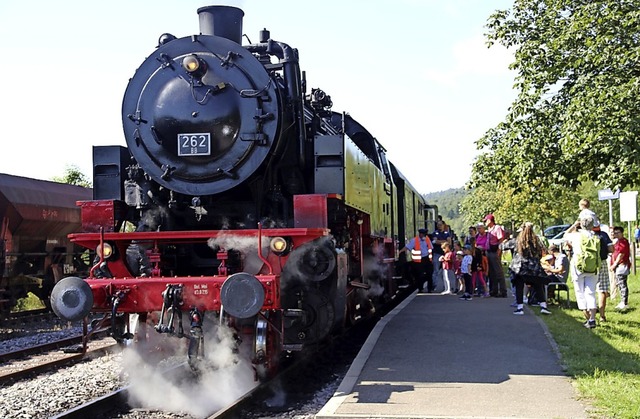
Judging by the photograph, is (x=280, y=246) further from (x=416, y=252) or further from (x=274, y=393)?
(x=416, y=252)

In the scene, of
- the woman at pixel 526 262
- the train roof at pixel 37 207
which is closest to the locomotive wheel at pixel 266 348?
the woman at pixel 526 262

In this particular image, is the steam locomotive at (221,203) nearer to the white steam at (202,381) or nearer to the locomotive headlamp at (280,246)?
the locomotive headlamp at (280,246)

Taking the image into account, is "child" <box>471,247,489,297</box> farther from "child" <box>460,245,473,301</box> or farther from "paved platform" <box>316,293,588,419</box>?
"paved platform" <box>316,293,588,419</box>

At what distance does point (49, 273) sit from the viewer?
15.3 meters

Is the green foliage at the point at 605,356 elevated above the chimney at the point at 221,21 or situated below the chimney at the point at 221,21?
below

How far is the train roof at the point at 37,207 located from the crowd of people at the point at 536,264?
7.37 m

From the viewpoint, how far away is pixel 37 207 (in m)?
14.6

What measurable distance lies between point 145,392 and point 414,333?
3.52 m

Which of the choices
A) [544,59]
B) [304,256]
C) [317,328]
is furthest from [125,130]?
[544,59]

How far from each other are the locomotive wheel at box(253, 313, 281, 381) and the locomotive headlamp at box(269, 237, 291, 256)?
565mm

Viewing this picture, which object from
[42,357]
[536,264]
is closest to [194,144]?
[42,357]

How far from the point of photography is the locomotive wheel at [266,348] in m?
6.16

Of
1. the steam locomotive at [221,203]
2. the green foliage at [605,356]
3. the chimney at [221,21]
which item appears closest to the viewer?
the green foliage at [605,356]

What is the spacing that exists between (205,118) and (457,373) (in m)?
3.40
